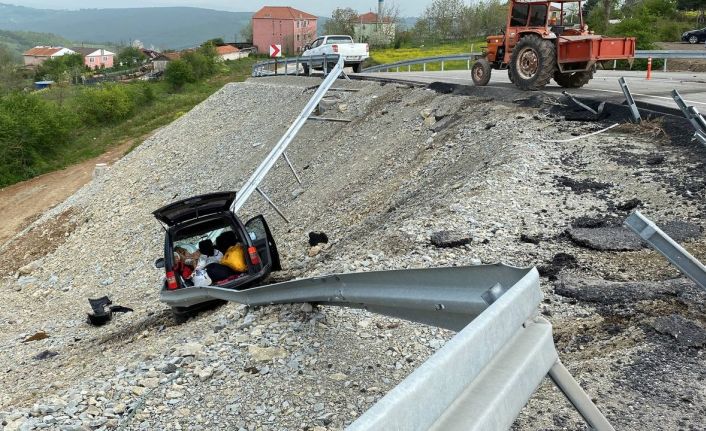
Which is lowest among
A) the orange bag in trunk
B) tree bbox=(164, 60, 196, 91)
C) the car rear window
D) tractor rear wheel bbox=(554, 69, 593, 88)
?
tree bbox=(164, 60, 196, 91)

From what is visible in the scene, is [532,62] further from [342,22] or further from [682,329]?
[342,22]

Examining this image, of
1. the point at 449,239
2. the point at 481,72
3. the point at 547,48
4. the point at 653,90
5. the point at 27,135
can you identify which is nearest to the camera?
the point at 449,239

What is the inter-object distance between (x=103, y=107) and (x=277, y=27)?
91141 mm

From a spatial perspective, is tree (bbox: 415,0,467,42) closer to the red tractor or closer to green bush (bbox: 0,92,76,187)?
green bush (bbox: 0,92,76,187)

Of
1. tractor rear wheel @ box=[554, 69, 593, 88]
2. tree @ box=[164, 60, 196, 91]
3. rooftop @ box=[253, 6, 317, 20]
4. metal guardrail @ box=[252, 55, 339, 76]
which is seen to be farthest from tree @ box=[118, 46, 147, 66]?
tractor rear wheel @ box=[554, 69, 593, 88]

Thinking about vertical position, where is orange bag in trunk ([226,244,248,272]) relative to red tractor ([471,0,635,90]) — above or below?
below

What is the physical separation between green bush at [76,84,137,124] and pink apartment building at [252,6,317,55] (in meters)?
72.0

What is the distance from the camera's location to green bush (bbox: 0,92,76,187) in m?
42.4

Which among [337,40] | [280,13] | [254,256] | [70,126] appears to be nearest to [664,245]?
[254,256]

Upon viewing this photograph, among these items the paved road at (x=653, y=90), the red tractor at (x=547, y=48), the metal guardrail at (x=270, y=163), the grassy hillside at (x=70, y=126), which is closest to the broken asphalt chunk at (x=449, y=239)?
the metal guardrail at (x=270, y=163)

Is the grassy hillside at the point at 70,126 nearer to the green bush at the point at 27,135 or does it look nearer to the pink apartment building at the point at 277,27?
the green bush at the point at 27,135

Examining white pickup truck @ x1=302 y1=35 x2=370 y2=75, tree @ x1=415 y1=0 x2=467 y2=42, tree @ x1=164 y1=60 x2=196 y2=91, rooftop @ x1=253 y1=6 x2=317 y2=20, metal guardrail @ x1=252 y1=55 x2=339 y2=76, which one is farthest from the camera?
rooftop @ x1=253 y1=6 x2=317 y2=20

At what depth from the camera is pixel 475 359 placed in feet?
6.61

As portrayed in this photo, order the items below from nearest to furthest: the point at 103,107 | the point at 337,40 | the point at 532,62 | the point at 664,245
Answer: the point at 664,245 < the point at 532,62 < the point at 337,40 < the point at 103,107
